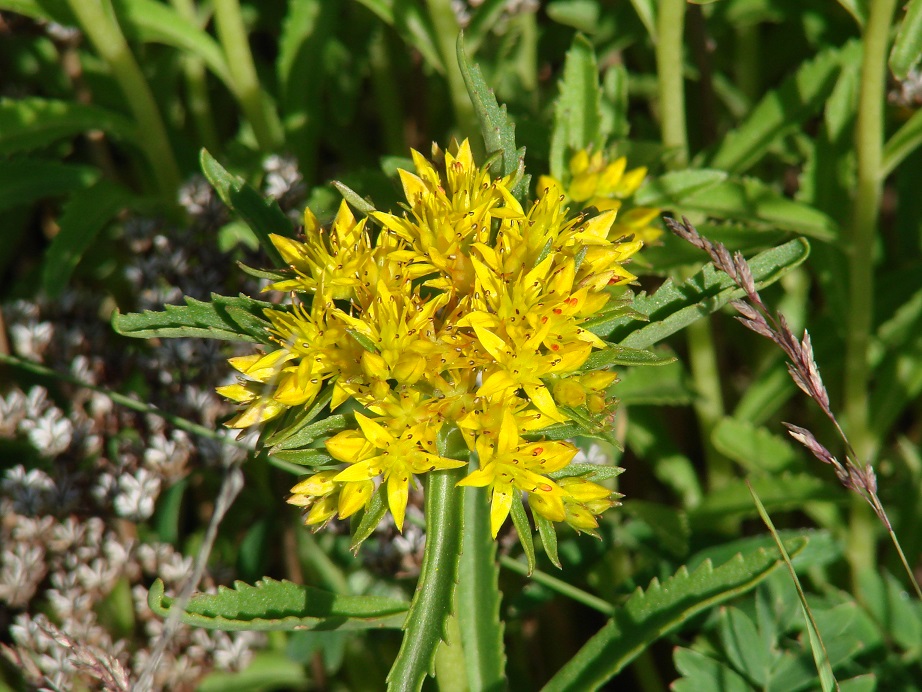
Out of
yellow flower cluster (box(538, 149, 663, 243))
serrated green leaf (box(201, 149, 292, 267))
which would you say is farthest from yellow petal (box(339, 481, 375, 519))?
yellow flower cluster (box(538, 149, 663, 243))

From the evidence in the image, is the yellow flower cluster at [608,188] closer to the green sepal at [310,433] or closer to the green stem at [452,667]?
the green sepal at [310,433]

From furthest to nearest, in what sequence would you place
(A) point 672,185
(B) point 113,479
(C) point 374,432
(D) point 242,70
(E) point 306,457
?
(D) point 242,70 < (B) point 113,479 < (A) point 672,185 < (E) point 306,457 < (C) point 374,432

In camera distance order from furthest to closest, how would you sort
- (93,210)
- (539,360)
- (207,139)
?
(207,139), (93,210), (539,360)

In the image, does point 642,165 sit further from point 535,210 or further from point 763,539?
point 763,539

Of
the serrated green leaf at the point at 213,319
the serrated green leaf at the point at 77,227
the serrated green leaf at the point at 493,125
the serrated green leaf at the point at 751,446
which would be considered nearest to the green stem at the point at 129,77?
the serrated green leaf at the point at 77,227

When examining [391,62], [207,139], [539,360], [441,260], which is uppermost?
[391,62]

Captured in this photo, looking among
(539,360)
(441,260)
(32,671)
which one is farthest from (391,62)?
(32,671)

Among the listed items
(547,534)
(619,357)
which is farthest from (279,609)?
(619,357)

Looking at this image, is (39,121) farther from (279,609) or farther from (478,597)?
(478,597)
